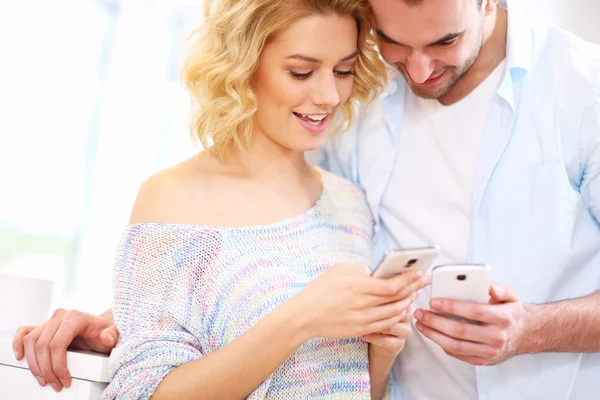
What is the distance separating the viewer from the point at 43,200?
4160 millimetres

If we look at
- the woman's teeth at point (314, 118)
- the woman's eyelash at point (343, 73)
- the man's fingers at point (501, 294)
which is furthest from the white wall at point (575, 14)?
Answer: the man's fingers at point (501, 294)

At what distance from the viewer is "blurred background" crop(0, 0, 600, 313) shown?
13.3 ft

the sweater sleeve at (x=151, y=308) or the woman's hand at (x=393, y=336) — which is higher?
the sweater sleeve at (x=151, y=308)

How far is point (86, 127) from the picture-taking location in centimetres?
450

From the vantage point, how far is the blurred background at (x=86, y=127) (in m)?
4.06

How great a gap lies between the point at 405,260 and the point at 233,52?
73cm

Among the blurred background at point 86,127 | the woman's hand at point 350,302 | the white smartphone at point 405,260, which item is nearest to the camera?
the white smartphone at point 405,260

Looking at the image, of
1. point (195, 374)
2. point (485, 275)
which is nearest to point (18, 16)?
point (195, 374)

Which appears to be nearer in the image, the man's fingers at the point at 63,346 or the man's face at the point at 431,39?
the man's fingers at the point at 63,346

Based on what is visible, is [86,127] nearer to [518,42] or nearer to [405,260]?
[518,42]

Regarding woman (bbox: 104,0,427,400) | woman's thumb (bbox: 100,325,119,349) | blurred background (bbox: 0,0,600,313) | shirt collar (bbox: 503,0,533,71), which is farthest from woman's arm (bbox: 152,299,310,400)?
blurred background (bbox: 0,0,600,313)

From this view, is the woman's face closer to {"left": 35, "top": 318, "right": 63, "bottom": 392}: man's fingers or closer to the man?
the man

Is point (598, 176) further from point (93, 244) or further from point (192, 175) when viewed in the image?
point (93, 244)

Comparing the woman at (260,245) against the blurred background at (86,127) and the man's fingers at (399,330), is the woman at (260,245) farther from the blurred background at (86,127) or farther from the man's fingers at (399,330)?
the blurred background at (86,127)
